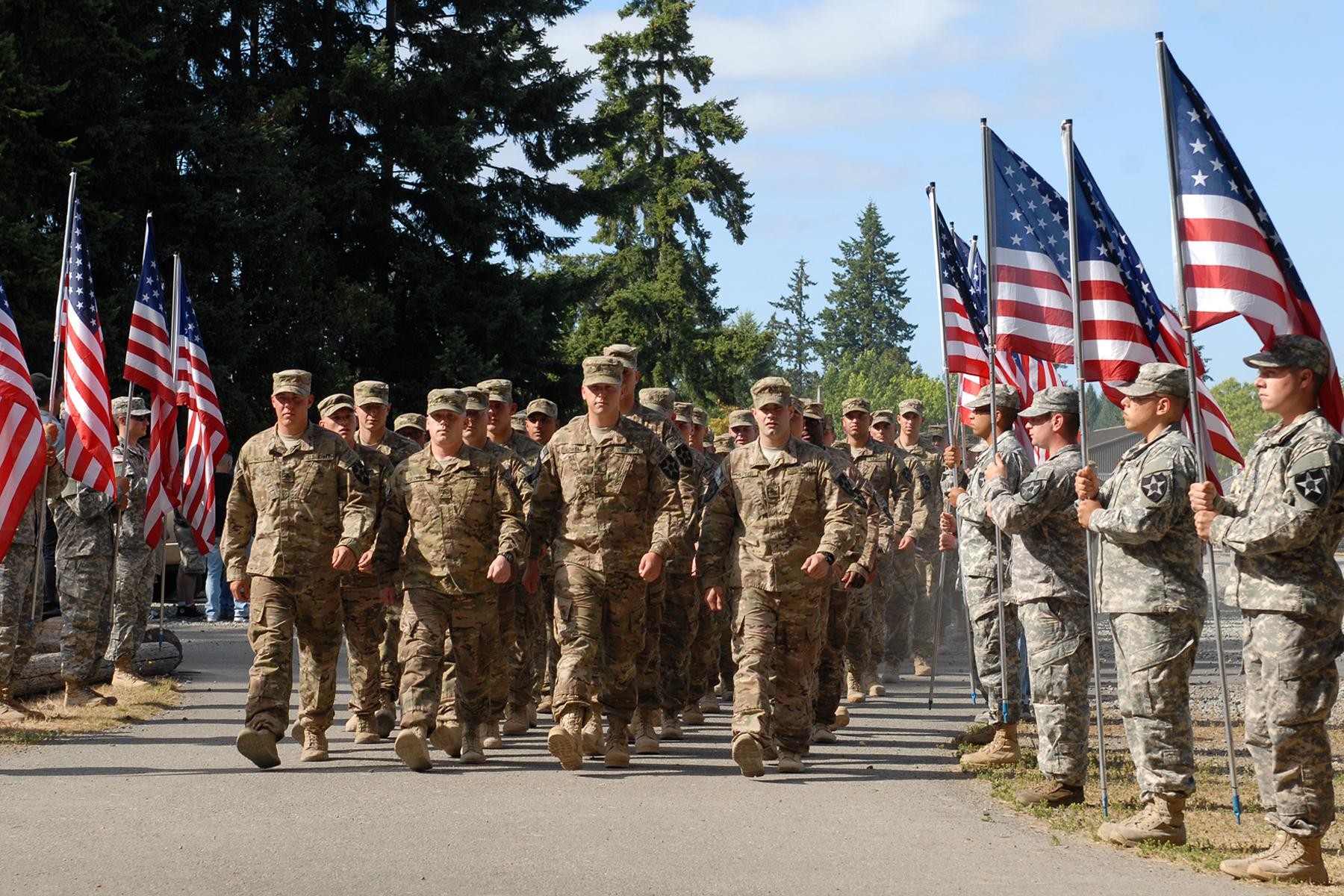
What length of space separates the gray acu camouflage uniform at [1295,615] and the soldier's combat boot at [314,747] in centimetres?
609

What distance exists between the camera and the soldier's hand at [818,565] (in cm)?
1006

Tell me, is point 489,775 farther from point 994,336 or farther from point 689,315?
point 689,315

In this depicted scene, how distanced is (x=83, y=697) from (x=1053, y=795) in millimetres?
8078

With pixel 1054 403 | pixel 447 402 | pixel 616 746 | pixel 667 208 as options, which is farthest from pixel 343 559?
pixel 667 208

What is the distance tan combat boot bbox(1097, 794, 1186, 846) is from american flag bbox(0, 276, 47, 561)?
7.47m

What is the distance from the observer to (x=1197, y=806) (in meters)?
9.09

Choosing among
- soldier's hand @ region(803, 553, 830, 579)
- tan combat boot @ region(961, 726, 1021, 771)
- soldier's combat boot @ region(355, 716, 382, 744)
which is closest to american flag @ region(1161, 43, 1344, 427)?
soldier's hand @ region(803, 553, 830, 579)

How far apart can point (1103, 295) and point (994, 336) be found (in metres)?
1.15

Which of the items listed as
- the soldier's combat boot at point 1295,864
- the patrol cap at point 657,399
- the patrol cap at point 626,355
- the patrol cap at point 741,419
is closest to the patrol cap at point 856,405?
the patrol cap at point 741,419

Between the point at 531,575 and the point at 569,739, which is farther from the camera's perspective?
the point at 531,575

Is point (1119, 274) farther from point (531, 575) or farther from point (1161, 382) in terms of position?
point (531, 575)

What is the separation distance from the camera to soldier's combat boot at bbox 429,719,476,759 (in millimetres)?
10562

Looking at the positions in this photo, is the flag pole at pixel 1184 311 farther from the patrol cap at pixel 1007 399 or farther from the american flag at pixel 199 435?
the american flag at pixel 199 435

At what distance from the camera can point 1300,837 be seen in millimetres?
7066
